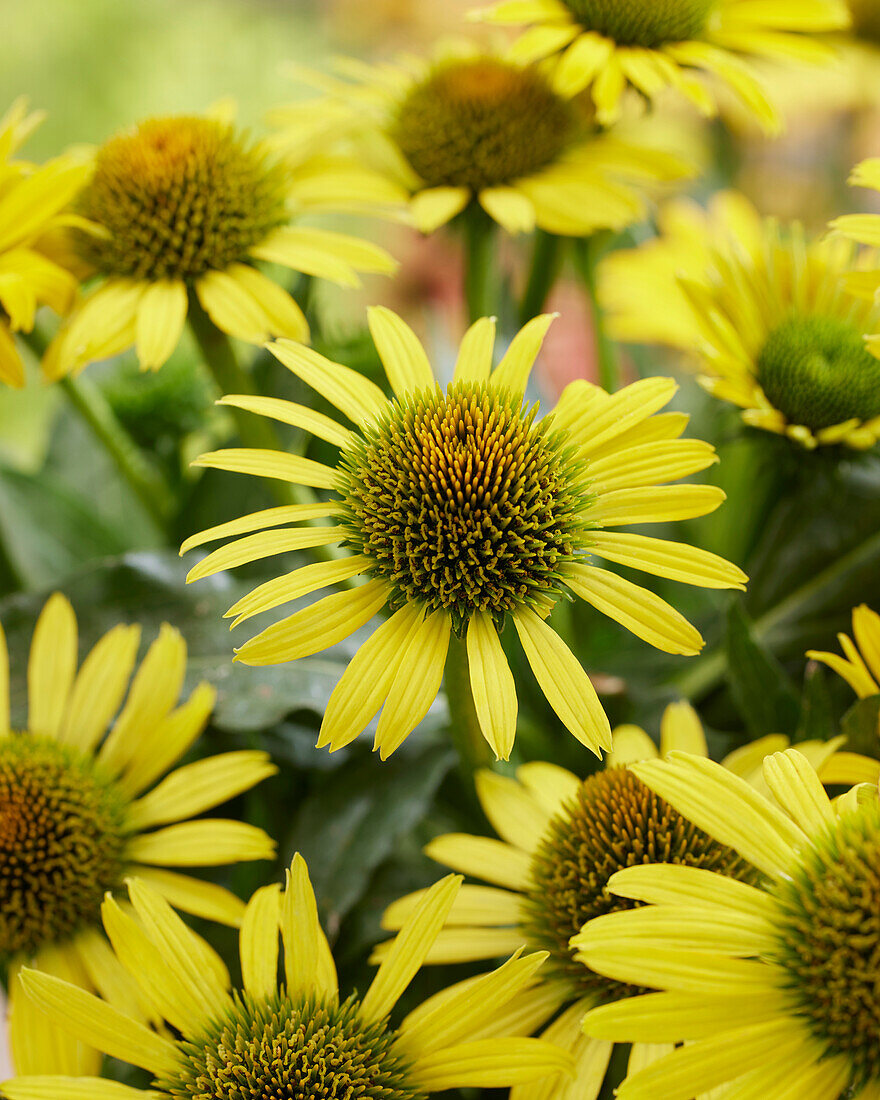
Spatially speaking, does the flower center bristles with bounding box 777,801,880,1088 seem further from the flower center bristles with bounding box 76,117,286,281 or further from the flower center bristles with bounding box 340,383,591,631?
the flower center bristles with bounding box 76,117,286,281

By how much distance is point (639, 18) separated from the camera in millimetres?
505

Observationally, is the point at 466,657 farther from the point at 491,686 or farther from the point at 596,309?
the point at 596,309

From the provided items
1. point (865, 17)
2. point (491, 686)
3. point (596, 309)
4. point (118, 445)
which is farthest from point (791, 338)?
point (865, 17)

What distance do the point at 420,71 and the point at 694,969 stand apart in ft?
1.70

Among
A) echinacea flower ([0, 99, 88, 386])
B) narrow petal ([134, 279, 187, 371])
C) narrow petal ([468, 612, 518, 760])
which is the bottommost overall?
narrow petal ([468, 612, 518, 760])

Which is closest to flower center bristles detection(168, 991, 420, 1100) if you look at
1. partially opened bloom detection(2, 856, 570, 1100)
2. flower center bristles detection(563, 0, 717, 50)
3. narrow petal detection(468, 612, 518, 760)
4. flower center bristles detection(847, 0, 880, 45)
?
partially opened bloom detection(2, 856, 570, 1100)

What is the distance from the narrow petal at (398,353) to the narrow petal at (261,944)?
7.9 inches

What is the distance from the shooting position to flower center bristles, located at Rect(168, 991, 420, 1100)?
1.07 ft

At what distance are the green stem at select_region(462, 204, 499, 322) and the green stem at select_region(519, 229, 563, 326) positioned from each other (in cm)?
4

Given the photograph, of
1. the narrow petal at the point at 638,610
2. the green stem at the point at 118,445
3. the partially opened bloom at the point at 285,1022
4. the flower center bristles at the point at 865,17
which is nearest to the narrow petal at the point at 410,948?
the partially opened bloom at the point at 285,1022

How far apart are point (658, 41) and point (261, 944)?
0.46 m

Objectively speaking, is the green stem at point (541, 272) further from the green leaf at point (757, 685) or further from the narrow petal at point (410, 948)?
the narrow petal at point (410, 948)

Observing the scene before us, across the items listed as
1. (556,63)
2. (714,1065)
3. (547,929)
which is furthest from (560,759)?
(556,63)

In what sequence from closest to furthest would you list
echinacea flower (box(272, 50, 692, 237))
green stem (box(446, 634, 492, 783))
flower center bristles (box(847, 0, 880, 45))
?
green stem (box(446, 634, 492, 783))
echinacea flower (box(272, 50, 692, 237))
flower center bristles (box(847, 0, 880, 45))
